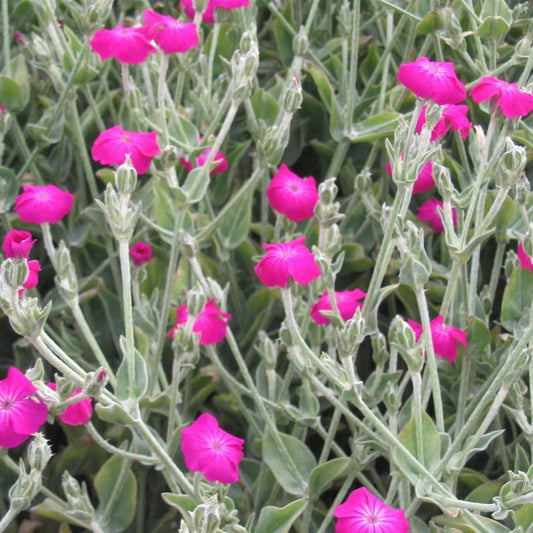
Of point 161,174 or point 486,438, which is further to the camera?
point 161,174

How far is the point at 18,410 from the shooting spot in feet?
2.51

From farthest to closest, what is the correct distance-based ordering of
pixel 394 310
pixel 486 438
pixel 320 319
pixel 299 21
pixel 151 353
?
1. pixel 299 21
2. pixel 394 310
3. pixel 151 353
4. pixel 320 319
5. pixel 486 438

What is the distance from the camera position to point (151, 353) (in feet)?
3.59

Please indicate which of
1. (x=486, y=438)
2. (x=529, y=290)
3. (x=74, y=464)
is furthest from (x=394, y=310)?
(x=74, y=464)

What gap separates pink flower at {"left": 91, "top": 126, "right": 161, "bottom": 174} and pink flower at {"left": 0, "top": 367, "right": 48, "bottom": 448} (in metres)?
0.34

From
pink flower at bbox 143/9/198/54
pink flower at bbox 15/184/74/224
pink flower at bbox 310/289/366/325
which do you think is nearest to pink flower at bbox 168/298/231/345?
pink flower at bbox 310/289/366/325

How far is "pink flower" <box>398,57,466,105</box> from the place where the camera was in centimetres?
84

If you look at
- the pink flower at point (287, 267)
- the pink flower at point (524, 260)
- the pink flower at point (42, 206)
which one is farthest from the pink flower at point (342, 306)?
the pink flower at point (42, 206)

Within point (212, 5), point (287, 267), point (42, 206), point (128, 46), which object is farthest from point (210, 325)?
point (212, 5)

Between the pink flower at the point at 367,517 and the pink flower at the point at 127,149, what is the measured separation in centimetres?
47

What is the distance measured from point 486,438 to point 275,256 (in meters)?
0.29

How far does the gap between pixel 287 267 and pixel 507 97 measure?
291 millimetres

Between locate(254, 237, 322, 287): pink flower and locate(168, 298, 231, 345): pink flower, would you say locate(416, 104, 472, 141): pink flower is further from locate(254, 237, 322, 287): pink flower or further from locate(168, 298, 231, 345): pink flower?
locate(168, 298, 231, 345): pink flower

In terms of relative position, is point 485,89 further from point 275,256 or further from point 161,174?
point 161,174
